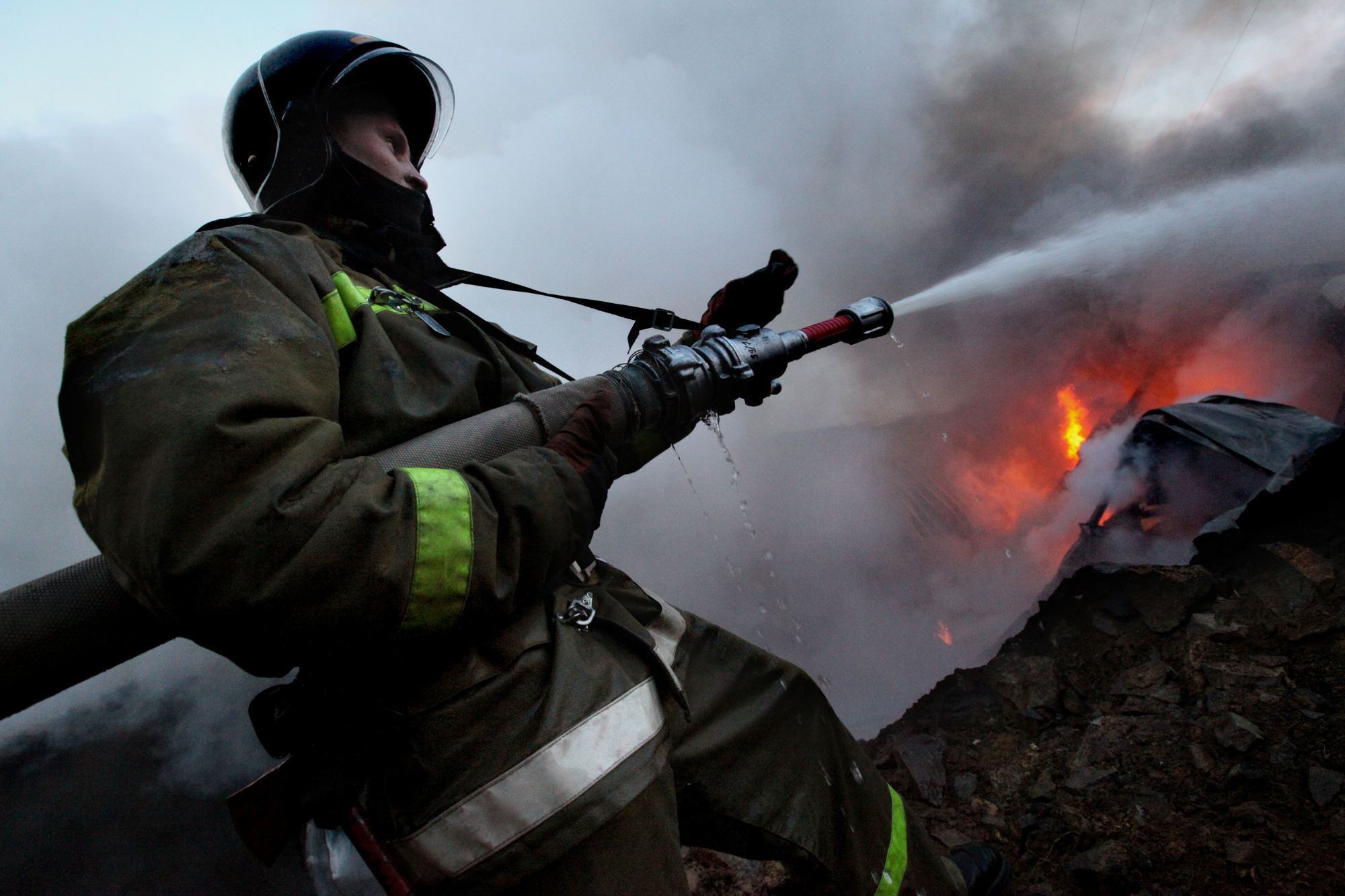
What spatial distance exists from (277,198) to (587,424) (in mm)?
1579

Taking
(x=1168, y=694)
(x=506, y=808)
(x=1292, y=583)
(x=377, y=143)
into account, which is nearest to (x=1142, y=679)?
(x=1168, y=694)

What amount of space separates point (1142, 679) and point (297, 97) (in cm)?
502

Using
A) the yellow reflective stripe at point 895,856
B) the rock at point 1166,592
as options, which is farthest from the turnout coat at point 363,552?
the rock at point 1166,592

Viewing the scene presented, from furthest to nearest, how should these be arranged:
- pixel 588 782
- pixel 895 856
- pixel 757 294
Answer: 1. pixel 757 294
2. pixel 895 856
3. pixel 588 782

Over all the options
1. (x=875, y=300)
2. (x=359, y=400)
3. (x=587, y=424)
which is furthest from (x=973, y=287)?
(x=359, y=400)

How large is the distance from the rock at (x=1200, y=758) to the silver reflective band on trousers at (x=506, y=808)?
116 inches

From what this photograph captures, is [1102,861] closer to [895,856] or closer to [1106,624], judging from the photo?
[895,856]

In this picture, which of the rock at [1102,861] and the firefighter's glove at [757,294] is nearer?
the rock at [1102,861]

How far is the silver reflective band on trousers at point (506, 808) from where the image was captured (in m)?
1.14

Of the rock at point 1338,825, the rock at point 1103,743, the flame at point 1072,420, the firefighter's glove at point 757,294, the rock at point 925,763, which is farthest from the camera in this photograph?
the flame at point 1072,420

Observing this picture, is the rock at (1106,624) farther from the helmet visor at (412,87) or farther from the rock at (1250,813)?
the helmet visor at (412,87)

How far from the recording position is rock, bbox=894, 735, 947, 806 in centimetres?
322

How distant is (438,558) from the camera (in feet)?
3.48

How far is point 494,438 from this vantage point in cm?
148
